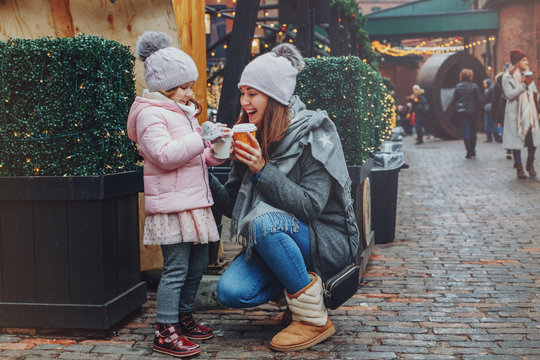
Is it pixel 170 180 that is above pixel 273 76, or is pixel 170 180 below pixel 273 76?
below

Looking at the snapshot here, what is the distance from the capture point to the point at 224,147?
10.7 feet

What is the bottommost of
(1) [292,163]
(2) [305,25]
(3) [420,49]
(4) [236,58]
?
(1) [292,163]

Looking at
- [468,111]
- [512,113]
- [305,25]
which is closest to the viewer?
[305,25]

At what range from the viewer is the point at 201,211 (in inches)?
138

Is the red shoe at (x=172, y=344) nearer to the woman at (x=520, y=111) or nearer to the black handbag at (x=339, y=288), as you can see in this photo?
the black handbag at (x=339, y=288)

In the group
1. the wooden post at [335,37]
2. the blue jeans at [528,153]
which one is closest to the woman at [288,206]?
the wooden post at [335,37]

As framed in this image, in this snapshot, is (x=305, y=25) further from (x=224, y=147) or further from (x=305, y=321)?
(x=305, y=321)

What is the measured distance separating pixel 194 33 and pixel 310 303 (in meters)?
2.74

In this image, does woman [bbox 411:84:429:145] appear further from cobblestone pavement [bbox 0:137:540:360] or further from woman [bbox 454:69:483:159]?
cobblestone pavement [bbox 0:137:540:360]

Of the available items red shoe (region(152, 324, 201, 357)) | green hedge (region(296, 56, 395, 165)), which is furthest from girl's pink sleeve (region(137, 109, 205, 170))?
green hedge (region(296, 56, 395, 165))

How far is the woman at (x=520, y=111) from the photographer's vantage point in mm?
10703

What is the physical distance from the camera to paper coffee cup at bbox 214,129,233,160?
3.23 meters

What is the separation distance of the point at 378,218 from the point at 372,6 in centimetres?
7147

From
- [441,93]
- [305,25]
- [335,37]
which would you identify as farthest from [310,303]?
[441,93]
